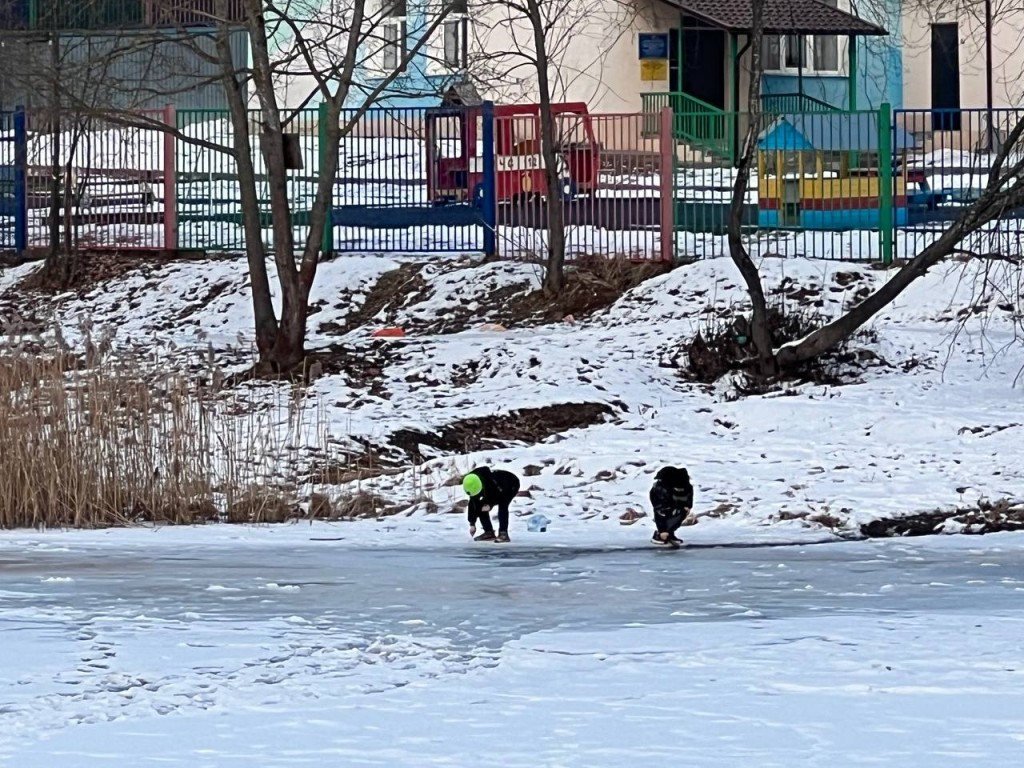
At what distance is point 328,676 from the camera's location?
6891mm

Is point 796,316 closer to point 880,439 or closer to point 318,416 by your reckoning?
point 880,439

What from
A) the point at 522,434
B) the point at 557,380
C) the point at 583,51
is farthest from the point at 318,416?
the point at 583,51

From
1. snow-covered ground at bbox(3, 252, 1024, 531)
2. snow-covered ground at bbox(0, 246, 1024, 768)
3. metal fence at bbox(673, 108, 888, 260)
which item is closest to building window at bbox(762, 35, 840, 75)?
metal fence at bbox(673, 108, 888, 260)

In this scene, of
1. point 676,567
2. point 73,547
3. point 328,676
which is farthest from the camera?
point 73,547

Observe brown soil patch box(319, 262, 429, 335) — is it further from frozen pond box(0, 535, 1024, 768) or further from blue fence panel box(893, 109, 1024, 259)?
frozen pond box(0, 535, 1024, 768)

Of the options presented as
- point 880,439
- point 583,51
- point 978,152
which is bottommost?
point 880,439

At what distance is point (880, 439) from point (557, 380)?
11.2ft

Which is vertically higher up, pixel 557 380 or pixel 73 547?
pixel 557 380

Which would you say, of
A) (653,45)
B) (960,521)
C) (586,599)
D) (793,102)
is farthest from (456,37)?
(586,599)

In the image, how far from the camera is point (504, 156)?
21297 mm

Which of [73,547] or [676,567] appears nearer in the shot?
[676,567]

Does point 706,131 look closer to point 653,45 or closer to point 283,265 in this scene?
point 283,265

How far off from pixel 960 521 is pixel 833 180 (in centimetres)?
905

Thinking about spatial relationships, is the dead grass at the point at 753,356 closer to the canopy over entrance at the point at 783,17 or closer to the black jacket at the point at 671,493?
the black jacket at the point at 671,493
